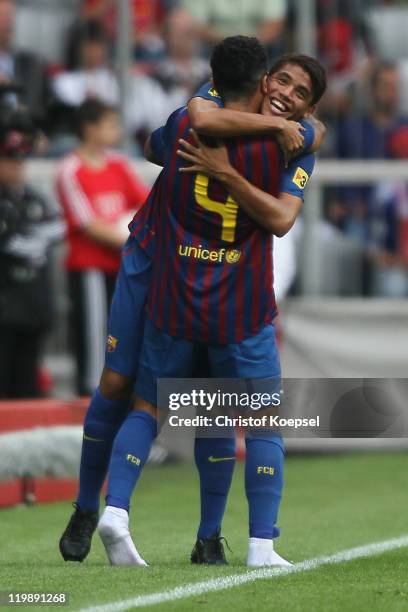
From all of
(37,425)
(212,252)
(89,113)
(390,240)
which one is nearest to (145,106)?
(89,113)

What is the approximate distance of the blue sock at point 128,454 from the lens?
5.46 m

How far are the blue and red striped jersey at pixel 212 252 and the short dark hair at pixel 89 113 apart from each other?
4559 mm

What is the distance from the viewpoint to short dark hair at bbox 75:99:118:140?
393 inches

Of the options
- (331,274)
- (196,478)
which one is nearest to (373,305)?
(331,274)

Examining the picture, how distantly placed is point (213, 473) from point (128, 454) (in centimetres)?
41

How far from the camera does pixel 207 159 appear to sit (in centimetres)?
533

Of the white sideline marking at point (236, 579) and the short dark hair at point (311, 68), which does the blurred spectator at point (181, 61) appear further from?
the short dark hair at point (311, 68)

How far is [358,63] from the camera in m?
12.3

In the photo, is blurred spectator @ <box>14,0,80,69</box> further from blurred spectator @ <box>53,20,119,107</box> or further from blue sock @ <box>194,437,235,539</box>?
blue sock @ <box>194,437,235,539</box>

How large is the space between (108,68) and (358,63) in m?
2.15

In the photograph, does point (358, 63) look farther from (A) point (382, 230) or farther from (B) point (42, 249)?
(B) point (42, 249)

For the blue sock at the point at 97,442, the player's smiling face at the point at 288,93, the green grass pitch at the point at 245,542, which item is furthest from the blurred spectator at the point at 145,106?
the player's smiling face at the point at 288,93

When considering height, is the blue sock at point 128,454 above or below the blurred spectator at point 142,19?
below

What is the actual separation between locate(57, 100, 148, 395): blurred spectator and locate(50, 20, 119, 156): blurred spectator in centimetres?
114
